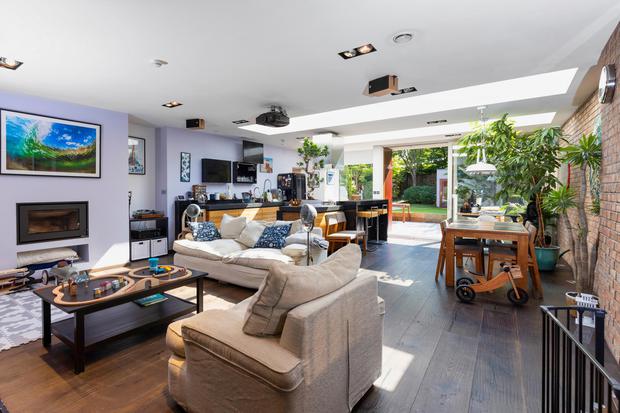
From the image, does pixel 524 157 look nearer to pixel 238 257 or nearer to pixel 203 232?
pixel 238 257

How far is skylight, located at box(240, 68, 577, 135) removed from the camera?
428cm

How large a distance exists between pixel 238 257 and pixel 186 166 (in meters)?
3.75

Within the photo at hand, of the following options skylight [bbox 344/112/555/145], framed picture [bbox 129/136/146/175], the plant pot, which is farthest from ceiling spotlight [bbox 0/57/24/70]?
the plant pot

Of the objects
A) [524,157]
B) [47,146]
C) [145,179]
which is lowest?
[145,179]

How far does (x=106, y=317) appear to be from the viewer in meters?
2.78

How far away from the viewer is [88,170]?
198 inches

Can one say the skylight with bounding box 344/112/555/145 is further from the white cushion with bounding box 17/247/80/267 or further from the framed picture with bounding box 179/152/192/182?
the white cushion with bounding box 17/247/80/267

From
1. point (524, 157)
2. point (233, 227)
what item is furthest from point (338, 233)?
point (524, 157)

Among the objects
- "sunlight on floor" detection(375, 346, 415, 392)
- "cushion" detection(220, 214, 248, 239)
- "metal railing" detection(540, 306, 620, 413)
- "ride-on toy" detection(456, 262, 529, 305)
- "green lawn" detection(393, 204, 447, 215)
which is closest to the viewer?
"metal railing" detection(540, 306, 620, 413)

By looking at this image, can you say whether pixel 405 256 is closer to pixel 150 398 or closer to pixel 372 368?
pixel 372 368

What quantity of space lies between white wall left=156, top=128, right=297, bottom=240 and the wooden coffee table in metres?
3.96

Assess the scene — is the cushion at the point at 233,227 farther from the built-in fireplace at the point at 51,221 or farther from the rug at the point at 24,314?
the built-in fireplace at the point at 51,221

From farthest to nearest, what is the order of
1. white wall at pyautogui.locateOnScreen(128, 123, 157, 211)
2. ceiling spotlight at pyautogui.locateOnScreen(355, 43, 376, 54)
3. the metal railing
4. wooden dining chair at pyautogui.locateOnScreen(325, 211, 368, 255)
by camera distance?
white wall at pyautogui.locateOnScreen(128, 123, 157, 211) → wooden dining chair at pyautogui.locateOnScreen(325, 211, 368, 255) → ceiling spotlight at pyautogui.locateOnScreen(355, 43, 376, 54) → the metal railing

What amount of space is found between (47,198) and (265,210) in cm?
425
